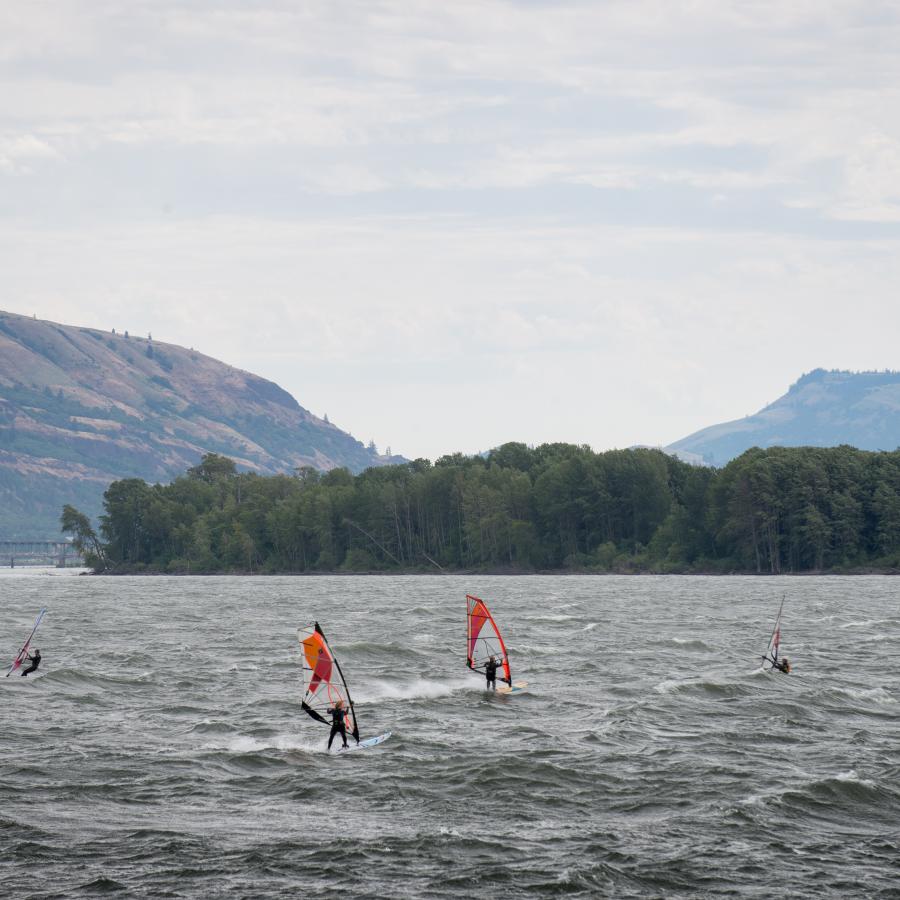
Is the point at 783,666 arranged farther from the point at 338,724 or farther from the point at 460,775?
the point at 338,724

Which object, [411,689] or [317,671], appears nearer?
[317,671]

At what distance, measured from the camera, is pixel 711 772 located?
37.0m

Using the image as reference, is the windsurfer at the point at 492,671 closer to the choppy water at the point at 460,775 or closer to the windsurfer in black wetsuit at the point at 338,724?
the choppy water at the point at 460,775

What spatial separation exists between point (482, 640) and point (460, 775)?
747 inches

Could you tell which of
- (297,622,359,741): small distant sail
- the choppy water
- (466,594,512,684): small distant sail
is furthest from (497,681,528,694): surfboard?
(297,622,359,741): small distant sail

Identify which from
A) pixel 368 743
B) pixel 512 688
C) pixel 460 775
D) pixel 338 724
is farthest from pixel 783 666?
pixel 338 724

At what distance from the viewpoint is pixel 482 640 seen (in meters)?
55.8

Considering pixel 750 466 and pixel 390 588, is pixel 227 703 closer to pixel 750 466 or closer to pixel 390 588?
pixel 390 588

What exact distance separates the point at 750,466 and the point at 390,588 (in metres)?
57.1

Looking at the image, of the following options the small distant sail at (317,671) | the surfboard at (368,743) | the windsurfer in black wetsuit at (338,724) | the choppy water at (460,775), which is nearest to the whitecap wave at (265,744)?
the choppy water at (460,775)

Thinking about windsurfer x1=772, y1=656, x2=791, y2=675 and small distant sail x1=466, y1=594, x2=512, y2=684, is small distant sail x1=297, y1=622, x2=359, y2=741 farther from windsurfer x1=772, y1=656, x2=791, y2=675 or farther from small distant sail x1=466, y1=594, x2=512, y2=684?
Answer: windsurfer x1=772, y1=656, x2=791, y2=675

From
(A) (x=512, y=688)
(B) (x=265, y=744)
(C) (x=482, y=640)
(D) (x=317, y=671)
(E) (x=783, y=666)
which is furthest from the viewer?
(E) (x=783, y=666)

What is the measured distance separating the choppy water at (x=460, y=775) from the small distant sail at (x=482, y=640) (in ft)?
5.05

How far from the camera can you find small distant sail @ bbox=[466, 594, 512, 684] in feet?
172
